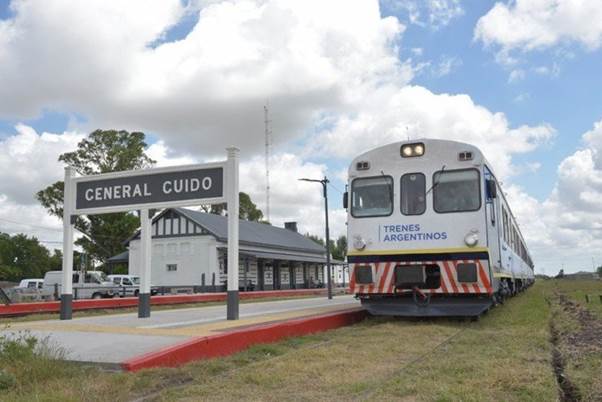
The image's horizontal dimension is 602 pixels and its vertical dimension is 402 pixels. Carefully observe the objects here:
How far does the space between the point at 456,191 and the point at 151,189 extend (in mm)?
6091

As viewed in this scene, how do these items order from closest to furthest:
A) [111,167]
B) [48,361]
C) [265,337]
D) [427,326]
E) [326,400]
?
[326,400], [48,361], [265,337], [427,326], [111,167]

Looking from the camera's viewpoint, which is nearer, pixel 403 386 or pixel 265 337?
pixel 403 386

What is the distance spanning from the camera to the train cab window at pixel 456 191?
10.7 m

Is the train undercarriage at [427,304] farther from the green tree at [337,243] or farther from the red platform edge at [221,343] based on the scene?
the green tree at [337,243]

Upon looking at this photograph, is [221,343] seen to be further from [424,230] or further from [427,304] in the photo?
[424,230]

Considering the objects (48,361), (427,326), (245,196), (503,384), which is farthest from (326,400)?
(245,196)

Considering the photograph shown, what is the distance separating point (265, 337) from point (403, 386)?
347 centimetres

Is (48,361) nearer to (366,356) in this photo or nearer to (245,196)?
(366,356)

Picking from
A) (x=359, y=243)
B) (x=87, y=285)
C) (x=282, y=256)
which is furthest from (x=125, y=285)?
(x=359, y=243)

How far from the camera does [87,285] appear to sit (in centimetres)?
3212

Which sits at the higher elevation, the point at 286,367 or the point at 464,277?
the point at 464,277

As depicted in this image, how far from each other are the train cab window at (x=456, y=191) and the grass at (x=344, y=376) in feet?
9.81

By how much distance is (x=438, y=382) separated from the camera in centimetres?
550

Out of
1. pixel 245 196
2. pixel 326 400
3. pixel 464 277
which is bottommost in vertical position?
pixel 326 400
